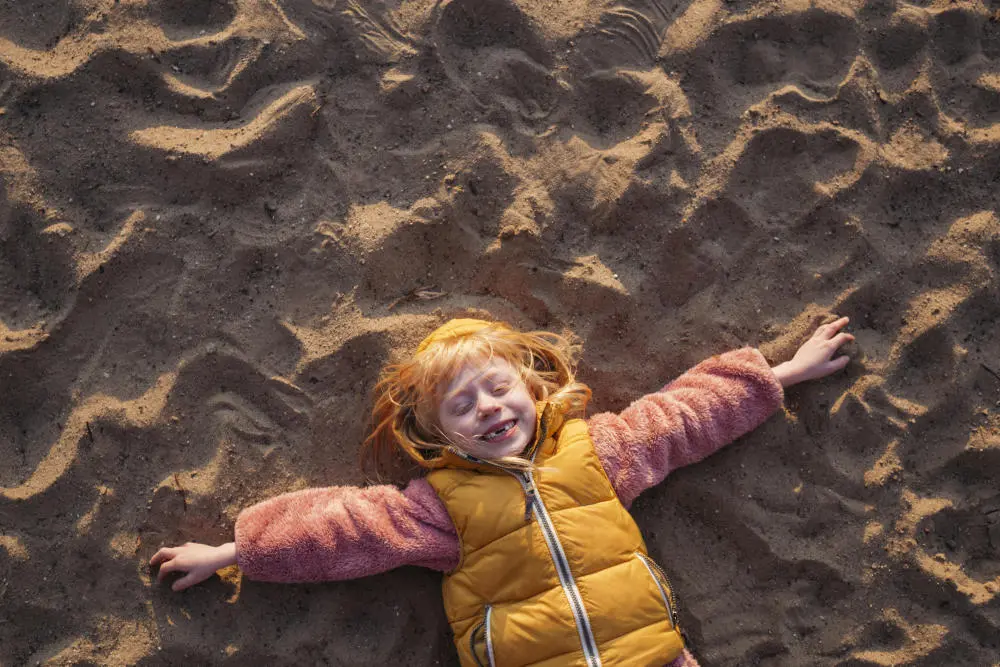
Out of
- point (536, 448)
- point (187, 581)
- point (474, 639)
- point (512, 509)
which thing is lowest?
point (187, 581)

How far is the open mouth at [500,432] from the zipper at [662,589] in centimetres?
61

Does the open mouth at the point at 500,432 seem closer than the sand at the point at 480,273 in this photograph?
Yes

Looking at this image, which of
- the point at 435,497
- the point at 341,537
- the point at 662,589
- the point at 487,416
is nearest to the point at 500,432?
the point at 487,416

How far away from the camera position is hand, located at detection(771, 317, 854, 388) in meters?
2.75

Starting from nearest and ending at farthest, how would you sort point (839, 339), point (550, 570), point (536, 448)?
point (550, 570)
point (536, 448)
point (839, 339)

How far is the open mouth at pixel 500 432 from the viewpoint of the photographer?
2488 mm

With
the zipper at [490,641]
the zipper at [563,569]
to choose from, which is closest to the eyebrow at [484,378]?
the zipper at [563,569]

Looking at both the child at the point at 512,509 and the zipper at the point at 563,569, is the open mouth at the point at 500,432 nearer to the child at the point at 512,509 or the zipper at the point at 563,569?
the child at the point at 512,509

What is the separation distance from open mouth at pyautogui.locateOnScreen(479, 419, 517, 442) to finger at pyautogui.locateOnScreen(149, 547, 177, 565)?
1136 millimetres

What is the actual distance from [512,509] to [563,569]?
249 mm

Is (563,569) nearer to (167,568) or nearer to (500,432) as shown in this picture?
(500,432)

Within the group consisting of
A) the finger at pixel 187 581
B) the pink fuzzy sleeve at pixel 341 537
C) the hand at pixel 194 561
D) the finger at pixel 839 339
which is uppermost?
the finger at pixel 839 339

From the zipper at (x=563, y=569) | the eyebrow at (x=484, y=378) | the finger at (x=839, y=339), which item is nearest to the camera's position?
the zipper at (x=563, y=569)

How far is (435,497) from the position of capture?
2.61 m
